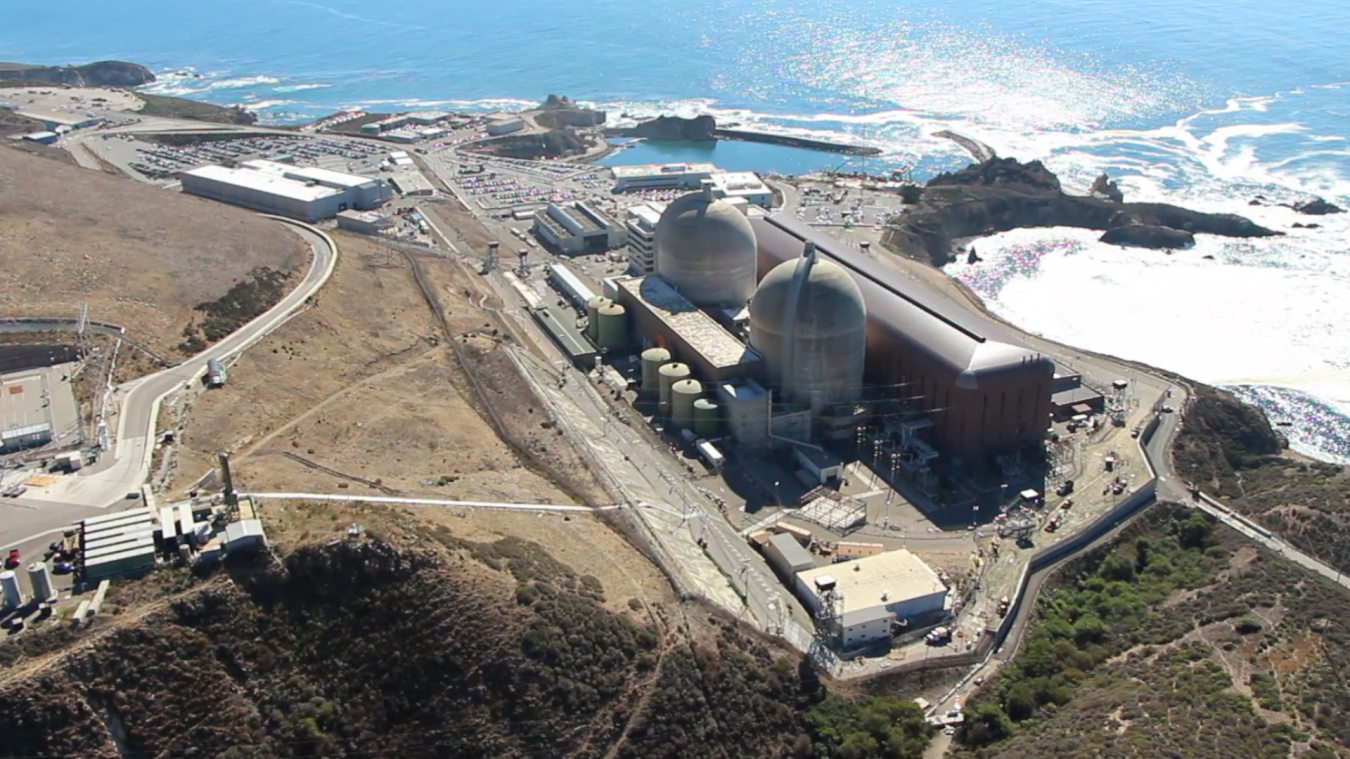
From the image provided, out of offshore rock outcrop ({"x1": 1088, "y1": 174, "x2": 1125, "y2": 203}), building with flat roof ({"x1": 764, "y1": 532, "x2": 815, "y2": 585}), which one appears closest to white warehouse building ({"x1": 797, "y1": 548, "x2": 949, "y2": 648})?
building with flat roof ({"x1": 764, "y1": 532, "x2": 815, "y2": 585})

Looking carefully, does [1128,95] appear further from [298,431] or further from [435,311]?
[298,431]

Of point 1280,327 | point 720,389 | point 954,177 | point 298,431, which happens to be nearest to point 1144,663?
point 720,389

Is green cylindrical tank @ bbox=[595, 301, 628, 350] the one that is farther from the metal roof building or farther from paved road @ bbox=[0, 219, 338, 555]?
the metal roof building

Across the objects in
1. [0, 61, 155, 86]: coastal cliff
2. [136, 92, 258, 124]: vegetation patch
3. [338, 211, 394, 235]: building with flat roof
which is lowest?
[338, 211, 394, 235]: building with flat roof

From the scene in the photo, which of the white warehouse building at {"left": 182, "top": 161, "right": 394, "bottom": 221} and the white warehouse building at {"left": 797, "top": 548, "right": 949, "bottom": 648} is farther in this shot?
the white warehouse building at {"left": 182, "top": 161, "right": 394, "bottom": 221}

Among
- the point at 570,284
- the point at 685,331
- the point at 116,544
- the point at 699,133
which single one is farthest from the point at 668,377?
the point at 699,133

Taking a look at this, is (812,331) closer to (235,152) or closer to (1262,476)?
(1262,476)
